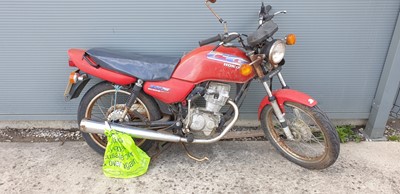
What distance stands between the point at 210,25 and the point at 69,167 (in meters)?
1.78

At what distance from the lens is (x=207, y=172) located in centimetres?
274

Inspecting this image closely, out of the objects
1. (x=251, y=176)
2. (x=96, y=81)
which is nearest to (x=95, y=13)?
(x=96, y=81)

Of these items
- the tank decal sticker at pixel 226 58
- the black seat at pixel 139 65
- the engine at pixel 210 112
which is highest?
the tank decal sticker at pixel 226 58

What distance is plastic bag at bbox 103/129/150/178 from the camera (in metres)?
2.61

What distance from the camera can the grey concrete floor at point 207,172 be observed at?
257 centimetres

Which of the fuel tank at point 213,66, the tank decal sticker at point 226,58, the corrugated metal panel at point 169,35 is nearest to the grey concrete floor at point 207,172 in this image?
the corrugated metal panel at point 169,35

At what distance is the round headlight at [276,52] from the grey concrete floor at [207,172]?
0.99 m

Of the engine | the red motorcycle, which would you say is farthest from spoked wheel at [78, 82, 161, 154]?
the engine

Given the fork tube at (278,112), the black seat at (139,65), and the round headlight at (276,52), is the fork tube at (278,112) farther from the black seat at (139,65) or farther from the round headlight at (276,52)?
the black seat at (139,65)

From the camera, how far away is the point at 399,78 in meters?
3.01

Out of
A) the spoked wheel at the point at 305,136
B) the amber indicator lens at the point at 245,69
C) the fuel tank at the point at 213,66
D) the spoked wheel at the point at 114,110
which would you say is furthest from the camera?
the spoked wheel at the point at 114,110

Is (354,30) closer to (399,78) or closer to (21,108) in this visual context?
(399,78)

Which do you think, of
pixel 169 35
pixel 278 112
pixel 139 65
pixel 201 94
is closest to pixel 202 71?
pixel 201 94

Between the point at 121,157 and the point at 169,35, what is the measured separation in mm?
1168
